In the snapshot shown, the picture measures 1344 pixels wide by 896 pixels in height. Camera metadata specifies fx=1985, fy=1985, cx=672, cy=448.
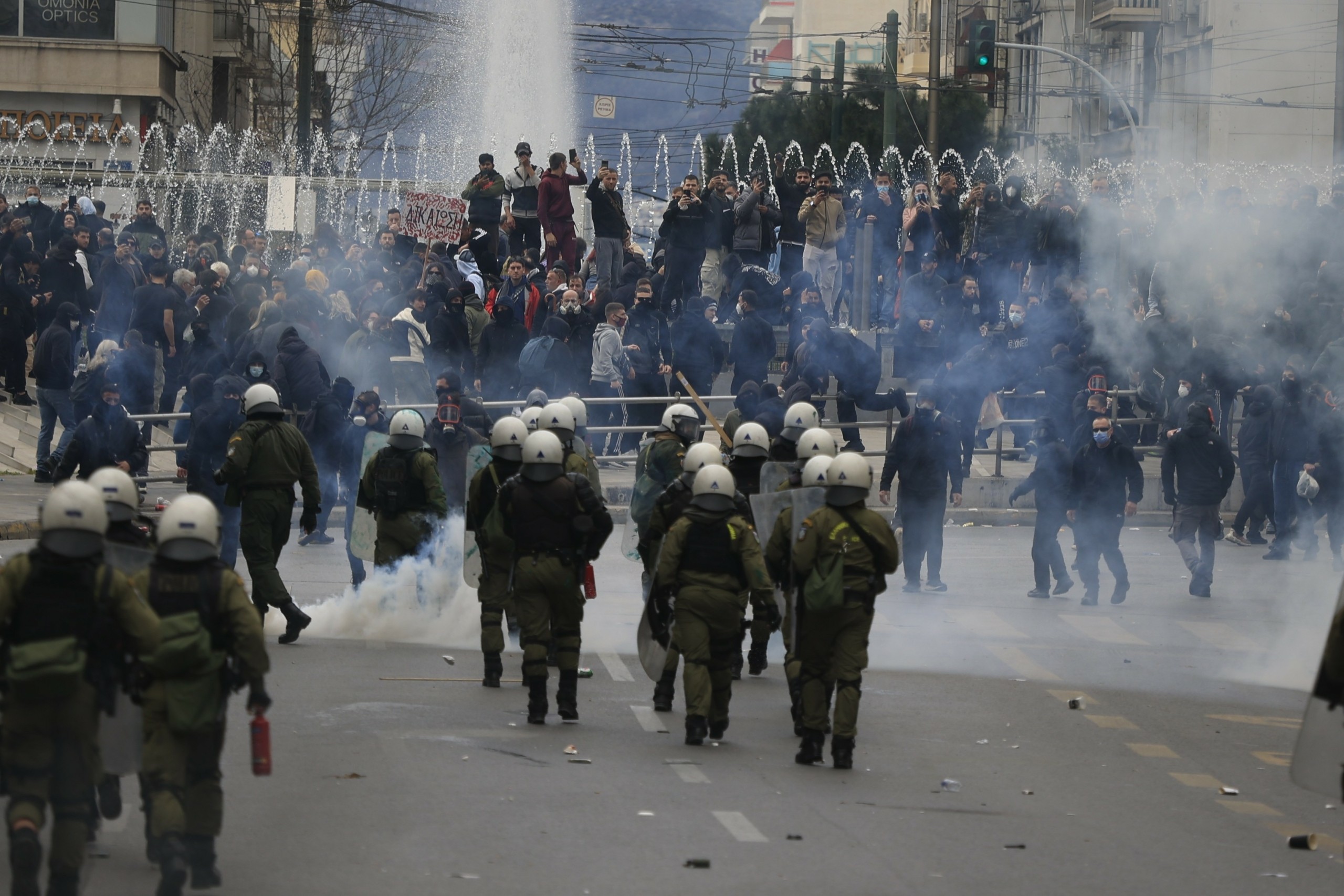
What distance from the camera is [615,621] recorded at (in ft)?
47.5

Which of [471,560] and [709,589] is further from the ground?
[709,589]

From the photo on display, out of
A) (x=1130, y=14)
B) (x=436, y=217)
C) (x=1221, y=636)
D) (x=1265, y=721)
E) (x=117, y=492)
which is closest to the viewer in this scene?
(x=117, y=492)

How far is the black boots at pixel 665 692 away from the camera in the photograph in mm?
10977

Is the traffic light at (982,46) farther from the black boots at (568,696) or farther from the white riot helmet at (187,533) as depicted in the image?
the white riot helmet at (187,533)

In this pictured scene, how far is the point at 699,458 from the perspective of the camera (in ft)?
36.3

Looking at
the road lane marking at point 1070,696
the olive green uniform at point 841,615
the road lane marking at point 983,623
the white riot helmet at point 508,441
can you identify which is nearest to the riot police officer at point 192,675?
the olive green uniform at point 841,615

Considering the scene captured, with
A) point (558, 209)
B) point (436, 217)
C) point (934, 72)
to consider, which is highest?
point (934, 72)

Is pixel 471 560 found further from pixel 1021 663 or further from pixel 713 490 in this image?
pixel 1021 663

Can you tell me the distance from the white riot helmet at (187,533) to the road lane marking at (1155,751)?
17.8 ft

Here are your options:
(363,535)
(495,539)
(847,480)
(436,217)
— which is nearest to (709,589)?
(847,480)

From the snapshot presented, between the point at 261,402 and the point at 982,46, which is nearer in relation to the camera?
the point at 261,402

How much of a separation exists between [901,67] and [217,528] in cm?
7828

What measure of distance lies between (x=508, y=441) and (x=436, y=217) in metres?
13.5

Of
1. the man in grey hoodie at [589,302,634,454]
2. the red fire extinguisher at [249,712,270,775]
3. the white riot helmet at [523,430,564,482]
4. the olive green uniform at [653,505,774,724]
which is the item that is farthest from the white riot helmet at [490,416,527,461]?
the man in grey hoodie at [589,302,634,454]
